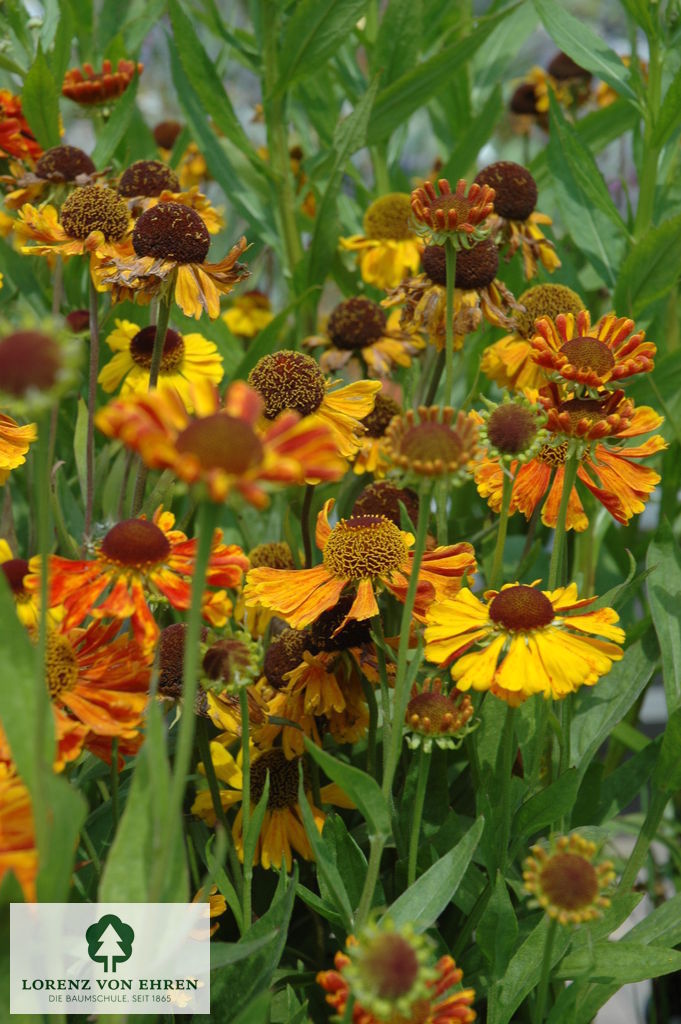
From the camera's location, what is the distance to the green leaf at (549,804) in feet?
2.37

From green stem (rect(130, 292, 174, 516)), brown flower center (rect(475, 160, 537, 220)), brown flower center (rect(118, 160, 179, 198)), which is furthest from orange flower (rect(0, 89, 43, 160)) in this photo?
brown flower center (rect(475, 160, 537, 220))

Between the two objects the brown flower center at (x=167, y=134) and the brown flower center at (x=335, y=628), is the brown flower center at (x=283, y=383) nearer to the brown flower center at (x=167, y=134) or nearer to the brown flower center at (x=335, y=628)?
the brown flower center at (x=335, y=628)

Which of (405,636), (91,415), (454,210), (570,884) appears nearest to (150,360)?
(91,415)

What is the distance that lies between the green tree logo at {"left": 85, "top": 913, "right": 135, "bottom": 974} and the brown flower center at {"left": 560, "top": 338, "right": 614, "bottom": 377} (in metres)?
0.45

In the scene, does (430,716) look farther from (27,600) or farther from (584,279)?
(584,279)

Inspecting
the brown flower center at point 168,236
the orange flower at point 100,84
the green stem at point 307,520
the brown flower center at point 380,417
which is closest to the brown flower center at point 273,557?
A: the green stem at point 307,520

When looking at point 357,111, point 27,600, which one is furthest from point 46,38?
point 27,600

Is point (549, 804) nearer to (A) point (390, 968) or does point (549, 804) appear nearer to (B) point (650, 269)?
(A) point (390, 968)

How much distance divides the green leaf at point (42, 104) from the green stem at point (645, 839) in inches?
34.5

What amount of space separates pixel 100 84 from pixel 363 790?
945 millimetres

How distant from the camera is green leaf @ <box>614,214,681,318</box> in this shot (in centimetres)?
109

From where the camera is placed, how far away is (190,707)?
0.45 m

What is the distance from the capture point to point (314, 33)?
3.96ft

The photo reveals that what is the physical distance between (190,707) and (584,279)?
1.20 m
